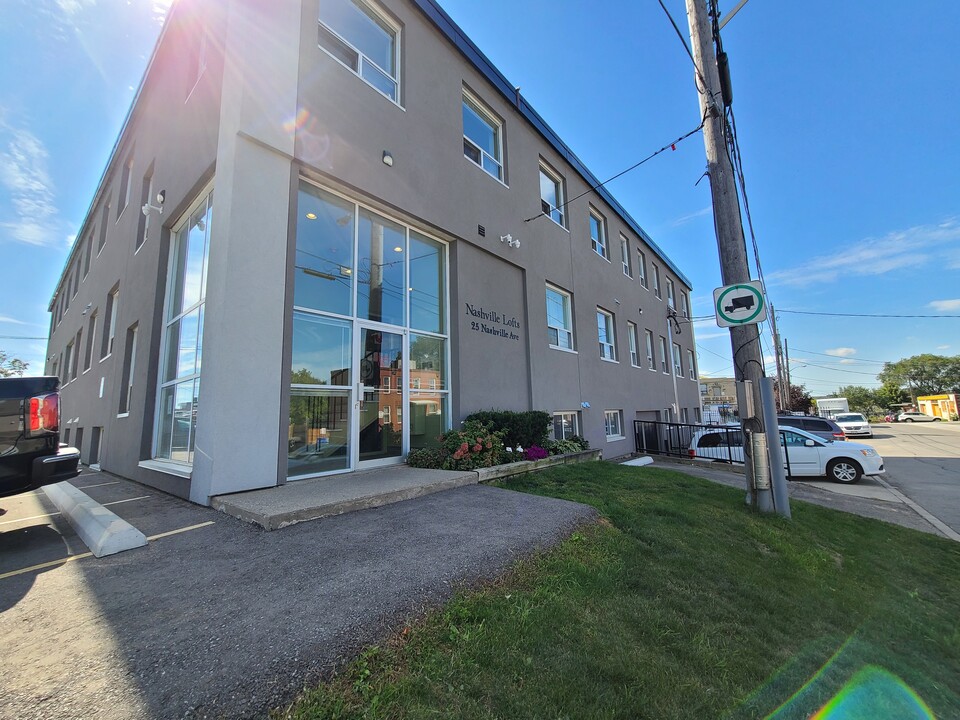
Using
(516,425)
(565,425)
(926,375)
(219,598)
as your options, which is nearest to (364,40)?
(516,425)

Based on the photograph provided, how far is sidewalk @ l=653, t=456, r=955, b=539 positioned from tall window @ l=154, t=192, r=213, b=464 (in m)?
9.43

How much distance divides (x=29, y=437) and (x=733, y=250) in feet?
27.0

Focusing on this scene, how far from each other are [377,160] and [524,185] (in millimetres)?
5019

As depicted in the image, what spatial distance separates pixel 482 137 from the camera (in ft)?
32.1

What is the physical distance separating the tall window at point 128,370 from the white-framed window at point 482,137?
789 cm

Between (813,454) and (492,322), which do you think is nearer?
(492,322)

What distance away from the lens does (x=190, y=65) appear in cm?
739

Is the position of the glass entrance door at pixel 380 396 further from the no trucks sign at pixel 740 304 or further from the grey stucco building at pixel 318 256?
the no trucks sign at pixel 740 304

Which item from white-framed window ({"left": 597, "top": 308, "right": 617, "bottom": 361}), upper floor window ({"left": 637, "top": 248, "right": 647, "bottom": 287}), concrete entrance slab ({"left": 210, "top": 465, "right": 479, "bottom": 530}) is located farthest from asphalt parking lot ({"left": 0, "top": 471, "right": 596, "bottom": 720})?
upper floor window ({"left": 637, "top": 248, "right": 647, "bottom": 287})

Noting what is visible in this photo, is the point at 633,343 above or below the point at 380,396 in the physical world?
above

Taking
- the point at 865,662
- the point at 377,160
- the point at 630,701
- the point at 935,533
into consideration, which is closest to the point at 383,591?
the point at 630,701

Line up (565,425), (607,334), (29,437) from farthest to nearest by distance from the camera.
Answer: (607,334) → (565,425) → (29,437)

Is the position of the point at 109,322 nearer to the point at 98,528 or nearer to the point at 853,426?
the point at 98,528

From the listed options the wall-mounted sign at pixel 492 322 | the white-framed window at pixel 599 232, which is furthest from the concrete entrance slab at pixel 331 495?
the white-framed window at pixel 599 232
